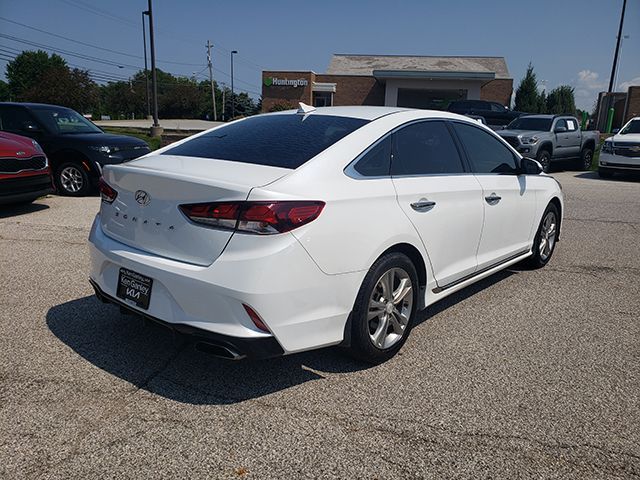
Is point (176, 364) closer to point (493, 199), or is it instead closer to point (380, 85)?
point (493, 199)

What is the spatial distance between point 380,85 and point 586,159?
29555 millimetres

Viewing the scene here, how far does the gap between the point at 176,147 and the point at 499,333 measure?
278cm

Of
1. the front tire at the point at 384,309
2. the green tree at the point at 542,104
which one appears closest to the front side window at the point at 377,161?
the front tire at the point at 384,309

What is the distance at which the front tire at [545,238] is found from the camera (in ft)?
18.4

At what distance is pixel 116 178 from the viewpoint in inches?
131

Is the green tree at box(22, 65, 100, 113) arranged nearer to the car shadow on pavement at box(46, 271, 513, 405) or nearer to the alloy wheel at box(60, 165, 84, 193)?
the alloy wheel at box(60, 165, 84, 193)

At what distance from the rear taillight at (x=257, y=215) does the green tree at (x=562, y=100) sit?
56.0 metres

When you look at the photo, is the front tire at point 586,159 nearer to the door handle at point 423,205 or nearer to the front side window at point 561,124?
the front side window at point 561,124

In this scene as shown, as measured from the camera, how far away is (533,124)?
1605 cm

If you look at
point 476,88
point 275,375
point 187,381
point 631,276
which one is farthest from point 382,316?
point 476,88

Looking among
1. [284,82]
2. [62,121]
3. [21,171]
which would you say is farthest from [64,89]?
[21,171]

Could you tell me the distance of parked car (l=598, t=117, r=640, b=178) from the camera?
579 inches

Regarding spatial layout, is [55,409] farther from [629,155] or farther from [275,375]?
[629,155]

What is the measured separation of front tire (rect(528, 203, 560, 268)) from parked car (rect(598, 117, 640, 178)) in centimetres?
1067
